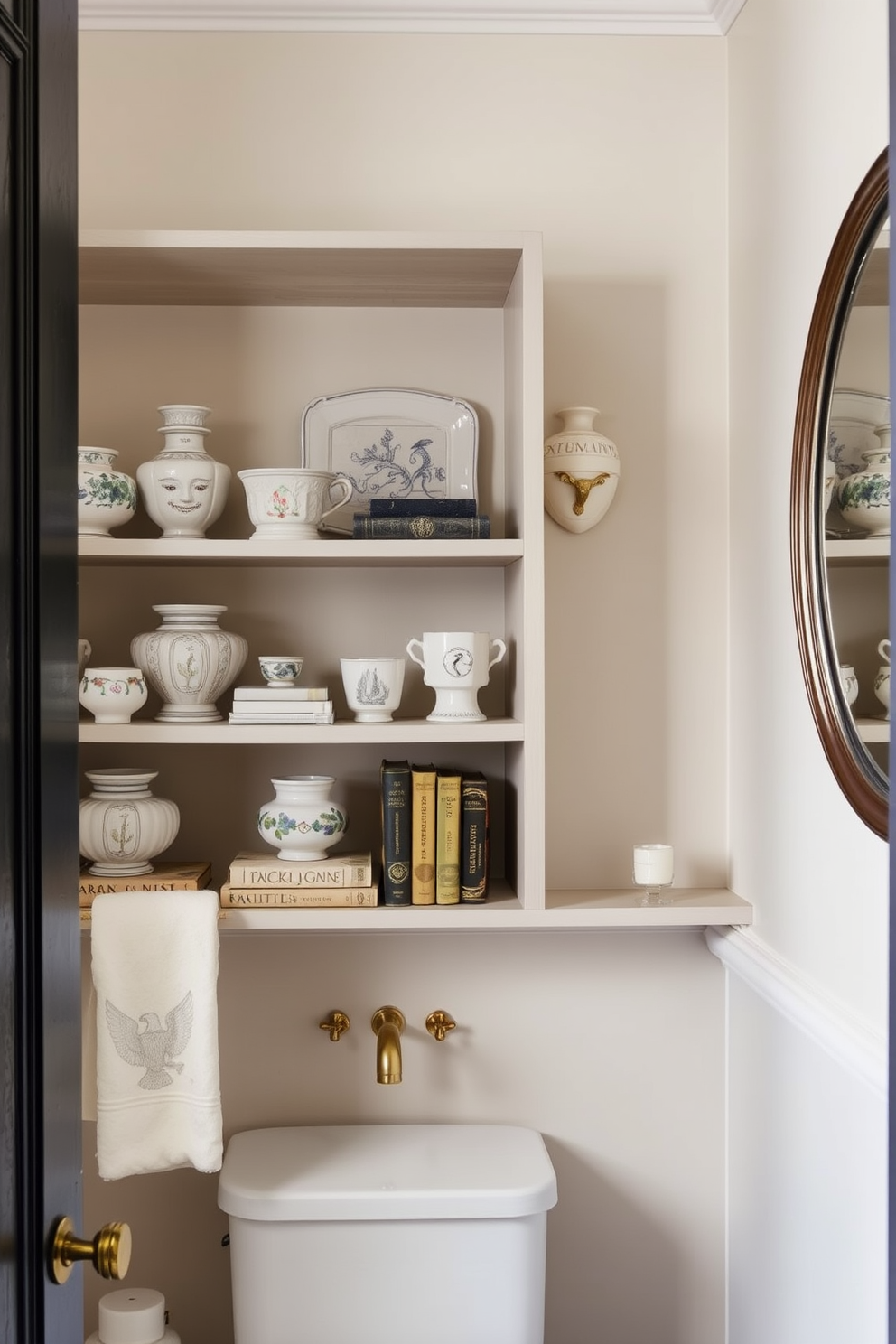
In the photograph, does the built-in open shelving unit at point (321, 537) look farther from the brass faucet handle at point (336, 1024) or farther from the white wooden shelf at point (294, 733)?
the brass faucet handle at point (336, 1024)

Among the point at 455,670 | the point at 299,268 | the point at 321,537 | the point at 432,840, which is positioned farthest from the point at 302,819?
the point at 299,268

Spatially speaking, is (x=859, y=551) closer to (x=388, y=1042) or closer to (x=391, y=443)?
(x=391, y=443)

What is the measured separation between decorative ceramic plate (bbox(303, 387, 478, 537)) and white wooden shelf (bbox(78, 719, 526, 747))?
1.11 ft

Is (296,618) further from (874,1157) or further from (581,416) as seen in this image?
(874,1157)

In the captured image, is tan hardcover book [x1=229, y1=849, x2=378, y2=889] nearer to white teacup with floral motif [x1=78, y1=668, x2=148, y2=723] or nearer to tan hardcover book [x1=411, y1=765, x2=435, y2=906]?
tan hardcover book [x1=411, y1=765, x2=435, y2=906]

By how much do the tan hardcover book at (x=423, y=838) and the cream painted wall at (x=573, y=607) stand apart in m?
0.18

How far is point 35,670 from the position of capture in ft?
2.69

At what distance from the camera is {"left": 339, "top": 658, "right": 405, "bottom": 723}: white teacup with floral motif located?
1619 mm

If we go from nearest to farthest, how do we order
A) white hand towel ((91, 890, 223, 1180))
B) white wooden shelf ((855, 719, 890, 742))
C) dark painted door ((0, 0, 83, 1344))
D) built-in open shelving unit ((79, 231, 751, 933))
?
dark painted door ((0, 0, 83, 1344))
white wooden shelf ((855, 719, 890, 742))
white hand towel ((91, 890, 223, 1180))
built-in open shelving unit ((79, 231, 751, 933))

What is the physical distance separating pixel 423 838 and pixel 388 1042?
0.29 metres

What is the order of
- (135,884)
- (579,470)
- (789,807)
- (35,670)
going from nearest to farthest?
(35,670), (789,807), (135,884), (579,470)

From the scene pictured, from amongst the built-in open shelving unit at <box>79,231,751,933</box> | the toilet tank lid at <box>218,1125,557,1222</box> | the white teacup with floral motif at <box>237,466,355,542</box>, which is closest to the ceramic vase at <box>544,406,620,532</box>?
the built-in open shelving unit at <box>79,231,751,933</box>

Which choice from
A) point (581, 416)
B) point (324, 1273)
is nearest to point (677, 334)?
point (581, 416)

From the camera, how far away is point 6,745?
0.78m
